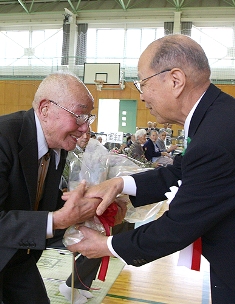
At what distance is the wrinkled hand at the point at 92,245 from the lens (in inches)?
62.2

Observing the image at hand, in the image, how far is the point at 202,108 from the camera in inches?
54.6

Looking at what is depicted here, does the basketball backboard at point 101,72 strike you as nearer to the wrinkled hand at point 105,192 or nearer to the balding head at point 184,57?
the wrinkled hand at point 105,192

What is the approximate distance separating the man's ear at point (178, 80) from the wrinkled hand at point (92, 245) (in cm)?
→ 69

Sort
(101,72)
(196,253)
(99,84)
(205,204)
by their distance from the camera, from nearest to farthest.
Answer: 1. (205,204)
2. (196,253)
3. (101,72)
4. (99,84)

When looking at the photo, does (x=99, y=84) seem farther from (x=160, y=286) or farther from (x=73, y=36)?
(x=160, y=286)

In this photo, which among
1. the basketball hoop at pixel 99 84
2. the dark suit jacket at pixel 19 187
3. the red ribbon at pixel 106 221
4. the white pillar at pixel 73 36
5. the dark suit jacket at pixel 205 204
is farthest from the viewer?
the white pillar at pixel 73 36

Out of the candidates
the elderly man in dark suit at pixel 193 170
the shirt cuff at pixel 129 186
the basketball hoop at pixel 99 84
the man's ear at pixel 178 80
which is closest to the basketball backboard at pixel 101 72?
the basketball hoop at pixel 99 84

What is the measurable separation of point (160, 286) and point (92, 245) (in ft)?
7.65

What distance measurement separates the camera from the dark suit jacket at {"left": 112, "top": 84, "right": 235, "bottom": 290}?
1.23m

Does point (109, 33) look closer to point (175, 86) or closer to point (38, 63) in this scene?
point (38, 63)

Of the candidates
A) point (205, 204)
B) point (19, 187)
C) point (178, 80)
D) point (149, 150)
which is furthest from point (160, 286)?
point (149, 150)

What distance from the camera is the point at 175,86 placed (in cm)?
143

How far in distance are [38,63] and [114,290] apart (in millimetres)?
16357

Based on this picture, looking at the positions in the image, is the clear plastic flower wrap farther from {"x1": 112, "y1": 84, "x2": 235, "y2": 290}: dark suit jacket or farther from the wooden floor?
the wooden floor
